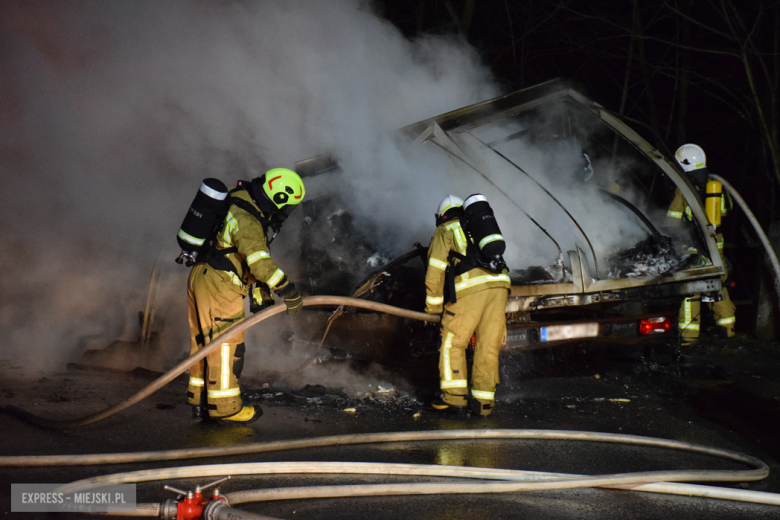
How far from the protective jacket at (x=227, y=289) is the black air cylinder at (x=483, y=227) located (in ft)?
4.41

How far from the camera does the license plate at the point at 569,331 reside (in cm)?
446

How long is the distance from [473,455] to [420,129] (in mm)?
2706

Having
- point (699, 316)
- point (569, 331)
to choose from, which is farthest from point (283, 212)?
point (699, 316)

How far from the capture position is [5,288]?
6.54 m

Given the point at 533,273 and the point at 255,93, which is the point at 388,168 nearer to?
the point at 533,273

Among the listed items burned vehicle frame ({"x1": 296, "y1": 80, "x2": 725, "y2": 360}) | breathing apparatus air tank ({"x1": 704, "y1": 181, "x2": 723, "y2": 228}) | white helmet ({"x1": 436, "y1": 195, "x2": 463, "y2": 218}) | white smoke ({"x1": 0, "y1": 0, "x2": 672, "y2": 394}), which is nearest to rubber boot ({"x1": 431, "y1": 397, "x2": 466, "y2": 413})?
burned vehicle frame ({"x1": 296, "y1": 80, "x2": 725, "y2": 360})

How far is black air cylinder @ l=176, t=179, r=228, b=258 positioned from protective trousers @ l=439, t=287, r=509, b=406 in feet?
5.77

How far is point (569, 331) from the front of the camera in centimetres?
454

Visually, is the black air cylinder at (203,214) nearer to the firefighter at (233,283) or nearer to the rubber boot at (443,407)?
the firefighter at (233,283)

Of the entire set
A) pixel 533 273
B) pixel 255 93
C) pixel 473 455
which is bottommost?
pixel 473 455

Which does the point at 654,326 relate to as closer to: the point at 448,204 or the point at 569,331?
the point at 569,331

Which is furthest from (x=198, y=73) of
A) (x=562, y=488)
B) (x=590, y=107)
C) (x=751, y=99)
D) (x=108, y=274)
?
(x=751, y=99)

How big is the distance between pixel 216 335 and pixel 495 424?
2.01 m

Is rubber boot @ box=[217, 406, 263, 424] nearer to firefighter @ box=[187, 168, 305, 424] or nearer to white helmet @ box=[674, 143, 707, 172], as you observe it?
firefighter @ box=[187, 168, 305, 424]
